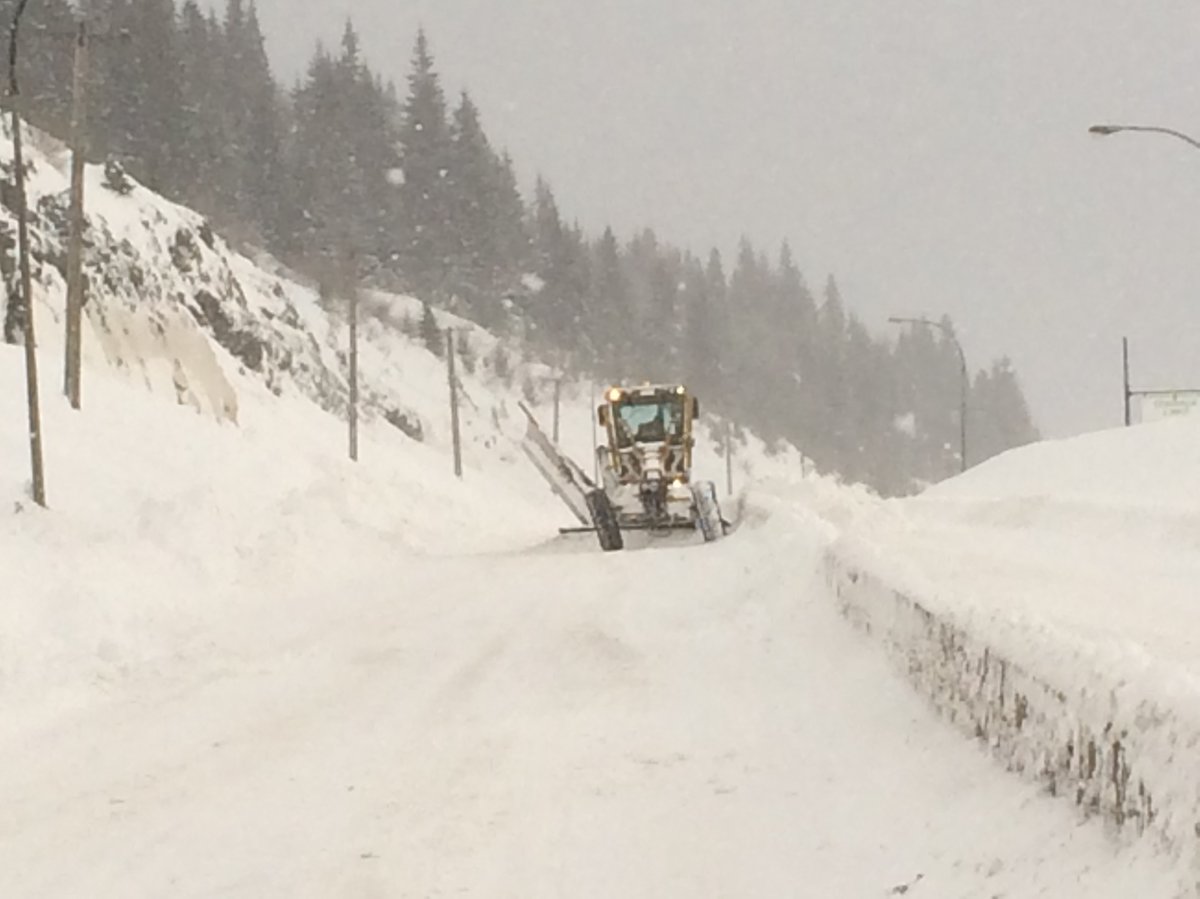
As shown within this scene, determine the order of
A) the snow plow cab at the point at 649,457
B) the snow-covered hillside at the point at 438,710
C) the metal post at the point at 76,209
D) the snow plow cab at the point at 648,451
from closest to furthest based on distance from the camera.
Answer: the snow-covered hillside at the point at 438,710
the metal post at the point at 76,209
the snow plow cab at the point at 649,457
the snow plow cab at the point at 648,451

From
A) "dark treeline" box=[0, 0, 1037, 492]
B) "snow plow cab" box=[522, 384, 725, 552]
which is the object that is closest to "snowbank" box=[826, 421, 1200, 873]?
"snow plow cab" box=[522, 384, 725, 552]

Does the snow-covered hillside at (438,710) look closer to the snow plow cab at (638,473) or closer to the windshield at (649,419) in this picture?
the snow plow cab at (638,473)

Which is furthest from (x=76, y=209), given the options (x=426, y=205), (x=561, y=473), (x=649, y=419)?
(x=426, y=205)

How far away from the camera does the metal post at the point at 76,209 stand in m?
19.8

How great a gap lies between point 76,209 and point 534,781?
1710cm

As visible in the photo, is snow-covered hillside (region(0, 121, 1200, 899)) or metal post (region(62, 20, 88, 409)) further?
metal post (region(62, 20, 88, 409))

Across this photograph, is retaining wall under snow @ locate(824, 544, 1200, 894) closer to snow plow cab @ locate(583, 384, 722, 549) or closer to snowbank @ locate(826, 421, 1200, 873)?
snowbank @ locate(826, 421, 1200, 873)

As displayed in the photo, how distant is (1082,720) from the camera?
17.9 ft

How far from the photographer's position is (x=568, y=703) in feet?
32.6

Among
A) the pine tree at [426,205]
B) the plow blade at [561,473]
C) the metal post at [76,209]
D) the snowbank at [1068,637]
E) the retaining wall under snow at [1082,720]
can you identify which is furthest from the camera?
the pine tree at [426,205]

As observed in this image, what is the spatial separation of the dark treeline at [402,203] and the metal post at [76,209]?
30.0 meters

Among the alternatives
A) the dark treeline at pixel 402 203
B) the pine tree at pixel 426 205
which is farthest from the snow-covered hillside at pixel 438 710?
the pine tree at pixel 426 205

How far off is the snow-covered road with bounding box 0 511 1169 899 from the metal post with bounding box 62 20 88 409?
34.7 feet

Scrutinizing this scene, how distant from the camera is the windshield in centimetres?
2989
